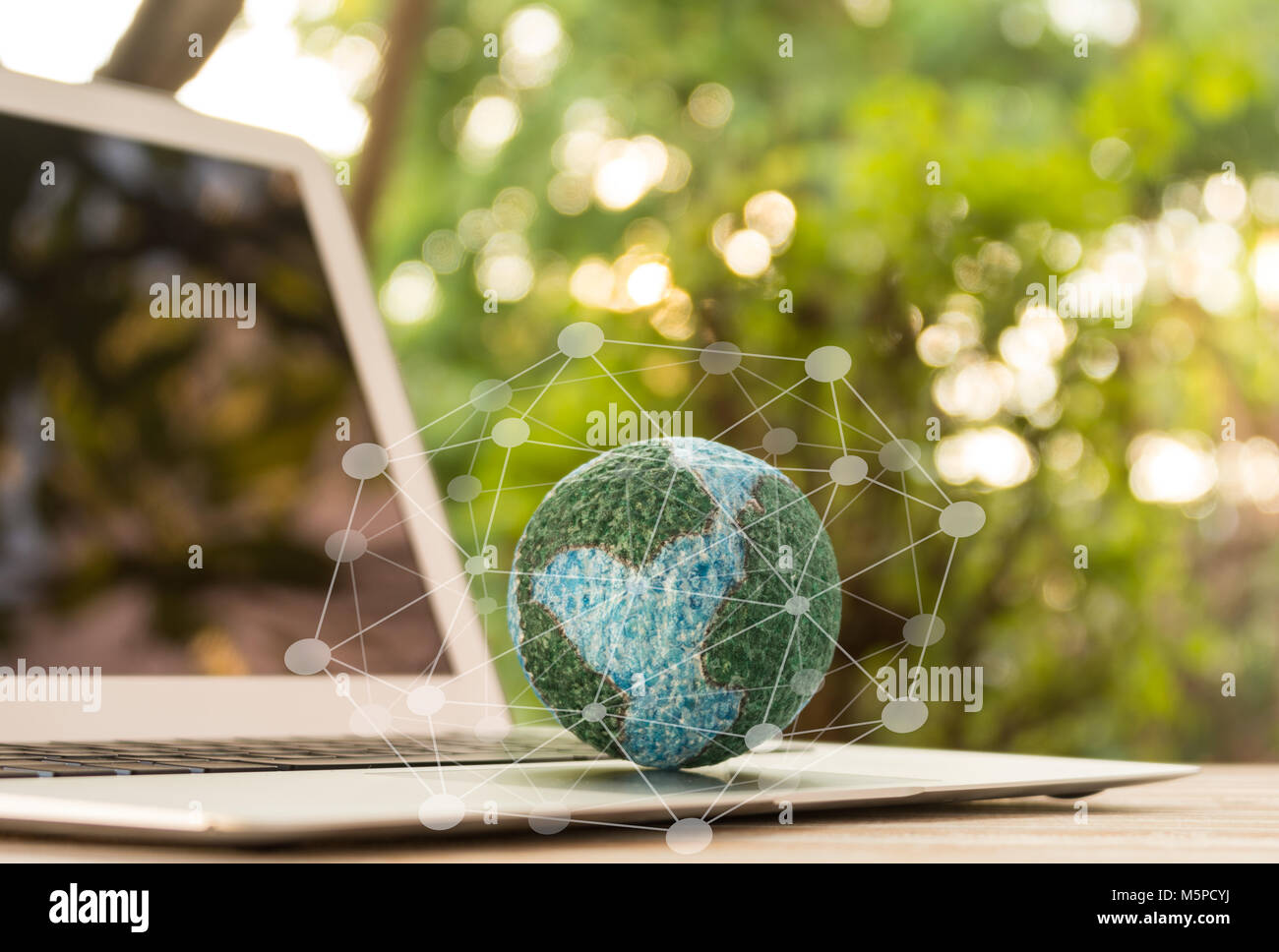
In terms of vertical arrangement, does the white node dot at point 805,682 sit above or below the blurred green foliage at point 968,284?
below

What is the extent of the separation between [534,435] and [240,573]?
112cm

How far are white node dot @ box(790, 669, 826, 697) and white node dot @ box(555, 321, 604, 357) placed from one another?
0.55 feet

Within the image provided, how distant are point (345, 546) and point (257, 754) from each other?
32 cm

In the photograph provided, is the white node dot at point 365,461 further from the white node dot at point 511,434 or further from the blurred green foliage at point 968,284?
the blurred green foliage at point 968,284

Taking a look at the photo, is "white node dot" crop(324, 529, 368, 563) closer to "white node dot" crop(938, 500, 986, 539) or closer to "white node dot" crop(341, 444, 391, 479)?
"white node dot" crop(341, 444, 391, 479)

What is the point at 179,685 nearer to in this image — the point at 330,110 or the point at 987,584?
the point at 987,584

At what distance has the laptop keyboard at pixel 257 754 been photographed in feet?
1.56

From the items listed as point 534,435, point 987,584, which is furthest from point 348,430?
point 987,584

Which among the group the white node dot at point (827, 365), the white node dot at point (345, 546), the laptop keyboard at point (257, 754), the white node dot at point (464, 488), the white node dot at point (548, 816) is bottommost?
the white node dot at point (548, 816)

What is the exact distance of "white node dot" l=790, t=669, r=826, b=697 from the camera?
19.9 inches

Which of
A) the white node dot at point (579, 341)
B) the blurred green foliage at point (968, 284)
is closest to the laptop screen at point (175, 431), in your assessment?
the white node dot at point (579, 341)

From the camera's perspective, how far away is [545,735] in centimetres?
76

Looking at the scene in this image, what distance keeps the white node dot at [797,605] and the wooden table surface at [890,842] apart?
Result: 8 centimetres
